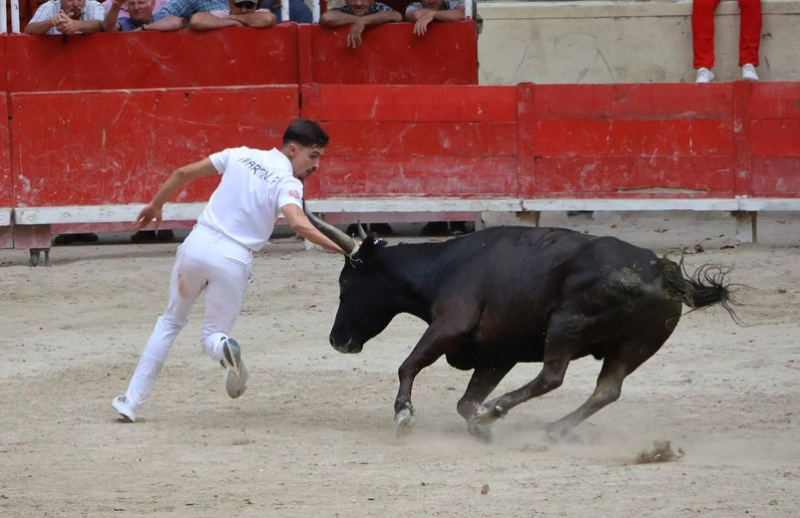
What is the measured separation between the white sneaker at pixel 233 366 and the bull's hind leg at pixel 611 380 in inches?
54.2

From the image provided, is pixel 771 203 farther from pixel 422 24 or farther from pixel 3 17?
pixel 3 17

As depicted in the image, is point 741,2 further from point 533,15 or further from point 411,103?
point 411,103

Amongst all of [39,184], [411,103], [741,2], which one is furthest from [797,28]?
[39,184]

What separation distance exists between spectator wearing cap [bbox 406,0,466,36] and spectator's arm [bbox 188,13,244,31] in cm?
151

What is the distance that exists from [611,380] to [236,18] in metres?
7.07

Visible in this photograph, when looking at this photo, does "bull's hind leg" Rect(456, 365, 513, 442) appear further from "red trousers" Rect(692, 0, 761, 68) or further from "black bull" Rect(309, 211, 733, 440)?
"red trousers" Rect(692, 0, 761, 68)

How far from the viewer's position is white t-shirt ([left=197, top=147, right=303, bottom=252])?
275 inches

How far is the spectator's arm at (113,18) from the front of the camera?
41.5ft

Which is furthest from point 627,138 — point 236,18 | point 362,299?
point 362,299

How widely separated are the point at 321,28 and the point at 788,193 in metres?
4.06

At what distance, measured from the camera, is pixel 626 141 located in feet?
41.3

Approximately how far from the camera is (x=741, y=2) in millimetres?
13445

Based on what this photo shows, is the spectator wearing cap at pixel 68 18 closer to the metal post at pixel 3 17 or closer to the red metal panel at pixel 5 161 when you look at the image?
the metal post at pixel 3 17

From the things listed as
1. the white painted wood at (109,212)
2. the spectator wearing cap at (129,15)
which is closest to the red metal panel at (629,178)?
the white painted wood at (109,212)
